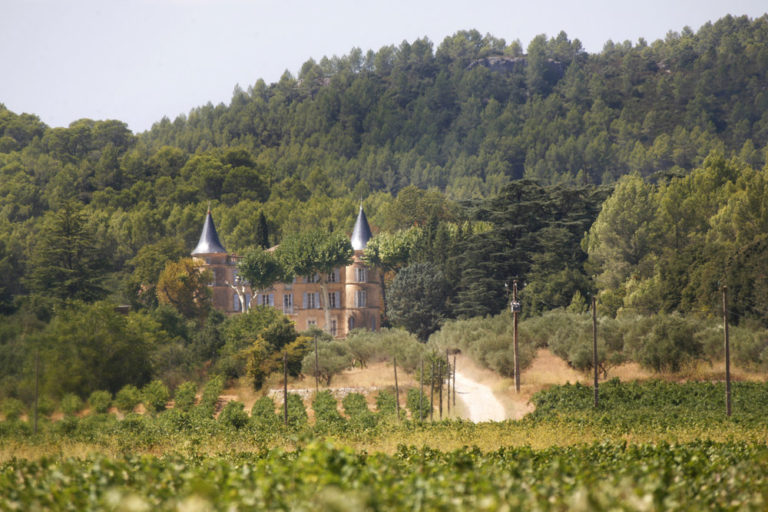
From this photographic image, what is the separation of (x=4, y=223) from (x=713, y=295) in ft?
220

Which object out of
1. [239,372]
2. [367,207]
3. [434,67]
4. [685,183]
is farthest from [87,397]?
[434,67]

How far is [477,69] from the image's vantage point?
554 ft

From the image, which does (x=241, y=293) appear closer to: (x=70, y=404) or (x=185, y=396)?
(x=185, y=396)

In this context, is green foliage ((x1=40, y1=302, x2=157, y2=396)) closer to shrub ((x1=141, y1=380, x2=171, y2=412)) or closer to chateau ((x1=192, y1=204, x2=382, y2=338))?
shrub ((x1=141, y1=380, x2=171, y2=412))

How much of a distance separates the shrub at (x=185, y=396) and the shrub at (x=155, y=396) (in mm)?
590

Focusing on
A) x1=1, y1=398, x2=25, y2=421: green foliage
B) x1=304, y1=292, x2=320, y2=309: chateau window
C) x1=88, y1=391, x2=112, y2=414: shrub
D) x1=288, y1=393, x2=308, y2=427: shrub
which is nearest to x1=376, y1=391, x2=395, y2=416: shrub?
x1=288, y1=393, x2=308, y2=427: shrub

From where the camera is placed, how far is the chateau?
236 ft

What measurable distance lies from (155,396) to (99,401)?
2649mm

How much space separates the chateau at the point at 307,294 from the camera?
72062 mm

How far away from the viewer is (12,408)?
1628 inches

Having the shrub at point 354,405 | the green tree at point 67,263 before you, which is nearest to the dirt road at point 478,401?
the shrub at point 354,405

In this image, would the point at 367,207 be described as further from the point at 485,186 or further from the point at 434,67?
the point at 434,67

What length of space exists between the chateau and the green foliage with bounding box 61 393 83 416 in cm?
2678

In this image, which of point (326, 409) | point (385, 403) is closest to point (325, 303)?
point (385, 403)
